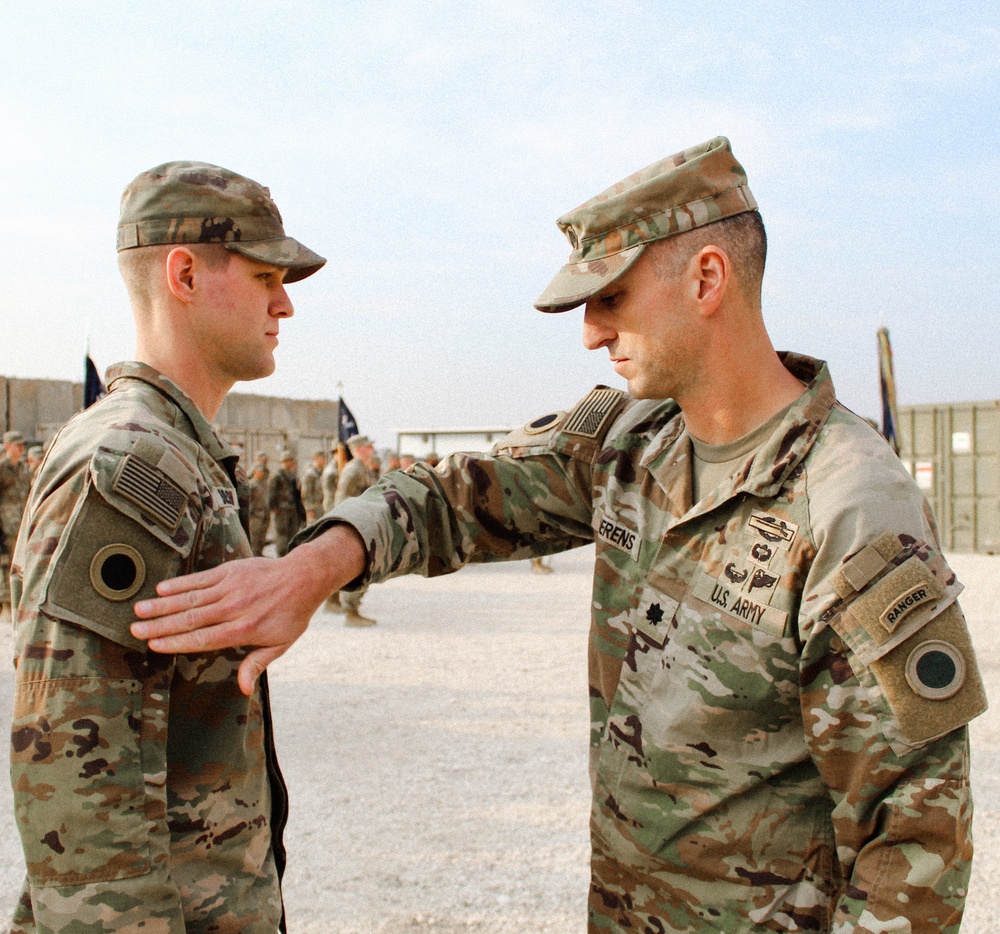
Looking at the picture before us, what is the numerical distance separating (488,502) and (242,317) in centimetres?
71

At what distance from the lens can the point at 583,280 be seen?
1.93 m

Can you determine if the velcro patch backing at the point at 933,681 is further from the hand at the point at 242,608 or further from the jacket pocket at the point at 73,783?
the jacket pocket at the point at 73,783

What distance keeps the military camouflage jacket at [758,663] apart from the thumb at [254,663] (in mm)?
319

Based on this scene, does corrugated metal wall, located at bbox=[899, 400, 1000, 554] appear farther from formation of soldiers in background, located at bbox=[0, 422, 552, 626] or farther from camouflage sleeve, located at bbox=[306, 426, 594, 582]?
camouflage sleeve, located at bbox=[306, 426, 594, 582]

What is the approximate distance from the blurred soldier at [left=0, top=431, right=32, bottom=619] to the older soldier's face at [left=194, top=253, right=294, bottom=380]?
31.3 ft

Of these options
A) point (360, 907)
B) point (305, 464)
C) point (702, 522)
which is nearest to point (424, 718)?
point (360, 907)

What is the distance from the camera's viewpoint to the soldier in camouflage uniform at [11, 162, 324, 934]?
60.9 inches

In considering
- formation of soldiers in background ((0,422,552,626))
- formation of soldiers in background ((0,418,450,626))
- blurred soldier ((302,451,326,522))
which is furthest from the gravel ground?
blurred soldier ((302,451,326,522))

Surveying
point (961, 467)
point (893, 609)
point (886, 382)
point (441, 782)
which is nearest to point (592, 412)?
point (893, 609)

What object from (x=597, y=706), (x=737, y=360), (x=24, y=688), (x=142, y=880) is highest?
(x=737, y=360)

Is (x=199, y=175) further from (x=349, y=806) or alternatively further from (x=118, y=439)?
(x=349, y=806)

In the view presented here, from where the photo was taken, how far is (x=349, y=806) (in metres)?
4.66

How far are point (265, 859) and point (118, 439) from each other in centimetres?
95

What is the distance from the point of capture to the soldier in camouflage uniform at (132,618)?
1546 mm
